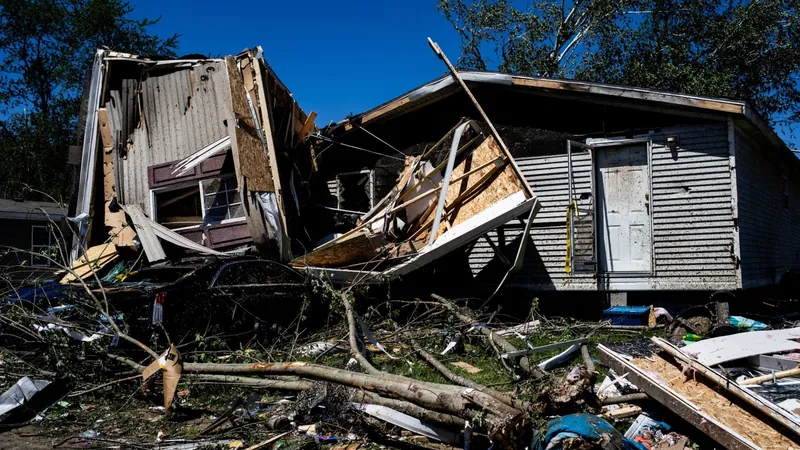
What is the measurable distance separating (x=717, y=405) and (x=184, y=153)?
414 inches

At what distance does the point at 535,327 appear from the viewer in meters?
8.84

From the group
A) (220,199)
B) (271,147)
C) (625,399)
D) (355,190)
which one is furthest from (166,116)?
(625,399)

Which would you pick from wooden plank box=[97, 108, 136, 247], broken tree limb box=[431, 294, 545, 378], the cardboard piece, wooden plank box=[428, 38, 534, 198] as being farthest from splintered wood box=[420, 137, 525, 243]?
wooden plank box=[97, 108, 136, 247]

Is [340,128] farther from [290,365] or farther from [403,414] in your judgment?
[403,414]

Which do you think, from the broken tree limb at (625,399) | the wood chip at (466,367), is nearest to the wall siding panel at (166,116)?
the wood chip at (466,367)

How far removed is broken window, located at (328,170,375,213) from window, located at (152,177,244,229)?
2.37 meters


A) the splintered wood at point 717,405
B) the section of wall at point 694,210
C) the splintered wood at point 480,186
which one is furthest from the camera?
the splintered wood at point 480,186

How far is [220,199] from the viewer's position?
1178 centimetres

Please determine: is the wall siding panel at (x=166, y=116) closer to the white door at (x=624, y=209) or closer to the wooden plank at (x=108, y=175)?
the wooden plank at (x=108, y=175)

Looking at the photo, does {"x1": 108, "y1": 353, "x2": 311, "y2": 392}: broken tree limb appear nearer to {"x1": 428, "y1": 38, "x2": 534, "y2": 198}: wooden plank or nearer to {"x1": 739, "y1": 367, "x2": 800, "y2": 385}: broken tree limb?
{"x1": 739, "y1": 367, "x2": 800, "y2": 385}: broken tree limb

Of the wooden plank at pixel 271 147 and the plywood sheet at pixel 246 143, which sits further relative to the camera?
the wooden plank at pixel 271 147

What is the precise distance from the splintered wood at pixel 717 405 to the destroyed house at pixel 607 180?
471 cm

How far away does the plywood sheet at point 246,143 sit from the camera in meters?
10.8

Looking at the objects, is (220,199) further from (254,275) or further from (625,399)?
(625,399)
